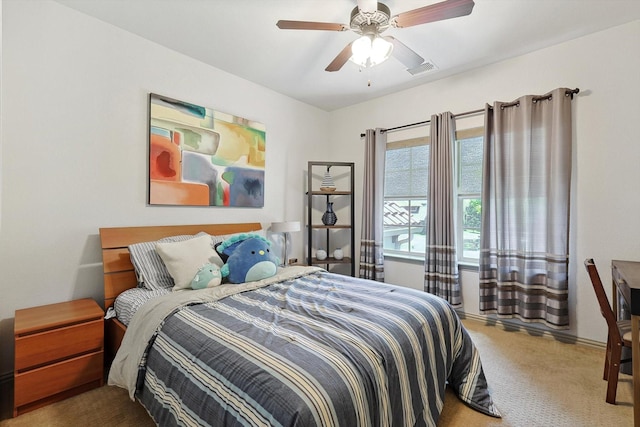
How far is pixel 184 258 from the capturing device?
2197mm

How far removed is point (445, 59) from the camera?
2889 mm

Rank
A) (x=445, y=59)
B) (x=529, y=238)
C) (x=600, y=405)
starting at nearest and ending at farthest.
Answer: (x=600, y=405), (x=529, y=238), (x=445, y=59)

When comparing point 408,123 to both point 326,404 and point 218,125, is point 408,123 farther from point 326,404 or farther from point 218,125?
point 326,404

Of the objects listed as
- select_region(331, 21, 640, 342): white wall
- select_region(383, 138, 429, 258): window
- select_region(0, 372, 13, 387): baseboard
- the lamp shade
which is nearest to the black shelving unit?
select_region(383, 138, 429, 258): window

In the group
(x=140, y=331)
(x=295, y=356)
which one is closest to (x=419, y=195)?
(x=295, y=356)

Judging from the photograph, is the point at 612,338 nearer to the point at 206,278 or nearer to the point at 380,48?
the point at 380,48

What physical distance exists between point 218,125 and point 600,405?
3.69m

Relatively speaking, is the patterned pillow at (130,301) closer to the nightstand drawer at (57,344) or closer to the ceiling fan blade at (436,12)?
the nightstand drawer at (57,344)

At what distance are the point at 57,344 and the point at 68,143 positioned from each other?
4.65 ft

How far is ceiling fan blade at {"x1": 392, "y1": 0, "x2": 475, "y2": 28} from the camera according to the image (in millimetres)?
1625

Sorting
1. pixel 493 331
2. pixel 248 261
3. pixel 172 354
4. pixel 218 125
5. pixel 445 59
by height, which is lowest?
pixel 493 331

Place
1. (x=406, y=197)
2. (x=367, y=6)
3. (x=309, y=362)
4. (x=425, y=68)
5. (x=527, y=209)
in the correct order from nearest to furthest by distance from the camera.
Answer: (x=309, y=362) → (x=367, y=6) → (x=527, y=209) → (x=425, y=68) → (x=406, y=197)

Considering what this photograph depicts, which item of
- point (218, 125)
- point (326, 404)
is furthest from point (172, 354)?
point (218, 125)

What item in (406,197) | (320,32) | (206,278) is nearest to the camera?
(206,278)
